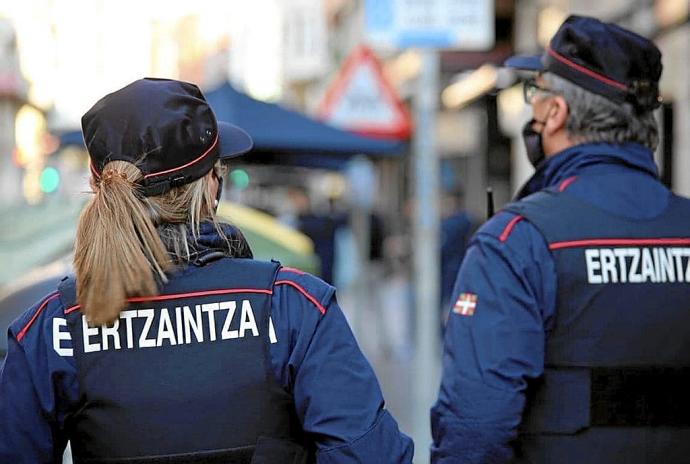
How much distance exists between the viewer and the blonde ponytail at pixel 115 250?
234cm

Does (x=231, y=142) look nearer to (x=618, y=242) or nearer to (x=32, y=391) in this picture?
(x=32, y=391)

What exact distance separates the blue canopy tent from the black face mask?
7.87 m

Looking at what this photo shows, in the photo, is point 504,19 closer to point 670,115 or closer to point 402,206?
point 670,115

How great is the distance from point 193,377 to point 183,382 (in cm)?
2

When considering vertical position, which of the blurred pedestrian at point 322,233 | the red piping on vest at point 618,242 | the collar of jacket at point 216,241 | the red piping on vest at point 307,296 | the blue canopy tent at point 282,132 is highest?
the blue canopy tent at point 282,132

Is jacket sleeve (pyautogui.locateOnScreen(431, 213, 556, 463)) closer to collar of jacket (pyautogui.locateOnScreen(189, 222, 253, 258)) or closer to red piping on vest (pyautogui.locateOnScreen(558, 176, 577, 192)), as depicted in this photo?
red piping on vest (pyautogui.locateOnScreen(558, 176, 577, 192))

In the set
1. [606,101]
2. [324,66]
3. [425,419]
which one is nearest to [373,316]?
[425,419]

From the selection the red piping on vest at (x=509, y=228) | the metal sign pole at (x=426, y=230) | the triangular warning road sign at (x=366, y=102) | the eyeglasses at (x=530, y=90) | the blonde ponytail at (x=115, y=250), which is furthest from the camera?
the triangular warning road sign at (x=366, y=102)

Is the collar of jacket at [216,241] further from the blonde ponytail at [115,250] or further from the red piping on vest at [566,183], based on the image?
the red piping on vest at [566,183]

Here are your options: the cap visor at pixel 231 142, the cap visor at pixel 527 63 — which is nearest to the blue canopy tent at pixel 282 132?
the cap visor at pixel 527 63

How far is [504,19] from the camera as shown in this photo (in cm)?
2041

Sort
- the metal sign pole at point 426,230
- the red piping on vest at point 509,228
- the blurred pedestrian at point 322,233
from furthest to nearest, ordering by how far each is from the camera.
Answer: the blurred pedestrian at point 322,233, the metal sign pole at point 426,230, the red piping on vest at point 509,228

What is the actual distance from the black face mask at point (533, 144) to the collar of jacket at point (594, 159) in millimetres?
68

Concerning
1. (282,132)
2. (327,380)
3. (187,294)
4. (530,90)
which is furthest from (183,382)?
(282,132)
